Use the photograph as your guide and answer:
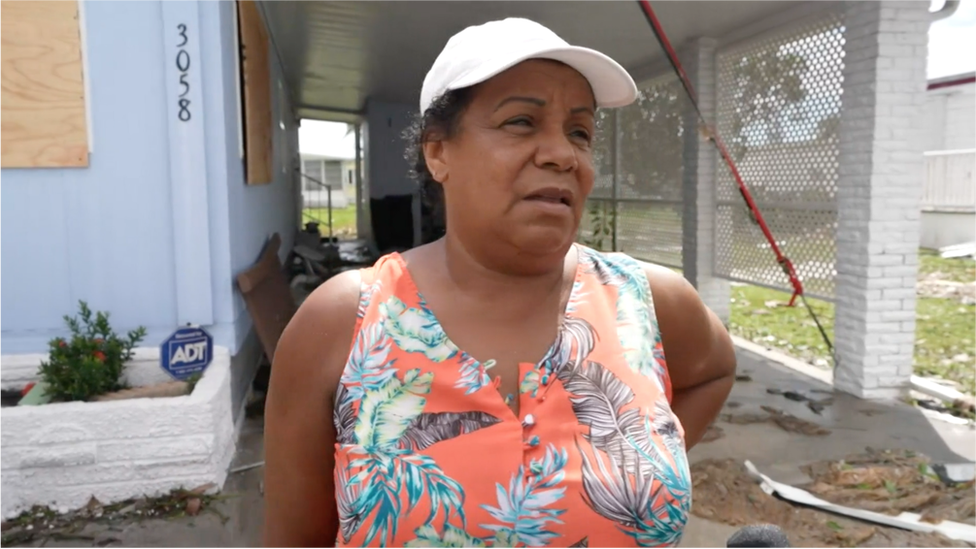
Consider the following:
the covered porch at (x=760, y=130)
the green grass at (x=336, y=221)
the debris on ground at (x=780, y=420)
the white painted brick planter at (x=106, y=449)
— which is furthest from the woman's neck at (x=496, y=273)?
the green grass at (x=336, y=221)

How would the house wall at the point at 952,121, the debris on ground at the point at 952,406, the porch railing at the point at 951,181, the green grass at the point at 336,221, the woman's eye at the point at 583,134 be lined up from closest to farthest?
the woman's eye at the point at 583,134 → the debris on ground at the point at 952,406 → the porch railing at the point at 951,181 → the house wall at the point at 952,121 → the green grass at the point at 336,221

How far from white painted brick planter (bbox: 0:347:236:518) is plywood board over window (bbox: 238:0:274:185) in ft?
6.12

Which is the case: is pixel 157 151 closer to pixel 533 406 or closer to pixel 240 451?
pixel 240 451

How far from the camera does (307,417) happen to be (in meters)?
1.33

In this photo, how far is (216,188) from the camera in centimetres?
384

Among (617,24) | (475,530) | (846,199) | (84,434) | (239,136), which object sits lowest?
(84,434)

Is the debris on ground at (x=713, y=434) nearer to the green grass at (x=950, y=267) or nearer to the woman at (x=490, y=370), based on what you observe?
the woman at (x=490, y=370)

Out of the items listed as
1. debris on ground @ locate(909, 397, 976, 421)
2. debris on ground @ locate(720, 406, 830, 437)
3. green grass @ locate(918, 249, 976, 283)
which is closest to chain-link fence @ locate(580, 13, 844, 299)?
debris on ground @ locate(909, 397, 976, 421)

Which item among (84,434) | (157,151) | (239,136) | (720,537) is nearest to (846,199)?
(720,537)

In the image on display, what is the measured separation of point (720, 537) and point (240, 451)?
2518 millimetres

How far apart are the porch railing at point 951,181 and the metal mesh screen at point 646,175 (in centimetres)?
883

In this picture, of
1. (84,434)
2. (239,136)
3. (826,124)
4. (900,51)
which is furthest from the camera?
(826,124)

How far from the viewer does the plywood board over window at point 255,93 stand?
15.2 feet

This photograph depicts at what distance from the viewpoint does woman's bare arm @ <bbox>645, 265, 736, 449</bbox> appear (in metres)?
1.56
